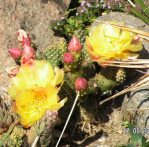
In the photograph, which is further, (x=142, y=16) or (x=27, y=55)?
(x=142, y=16)

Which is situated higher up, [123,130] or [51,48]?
[51,48]

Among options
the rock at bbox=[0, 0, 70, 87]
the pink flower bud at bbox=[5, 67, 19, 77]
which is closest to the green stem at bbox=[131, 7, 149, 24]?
the rock at bbox=[0, 0, 70, 87]

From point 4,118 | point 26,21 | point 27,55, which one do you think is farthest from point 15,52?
point 26,21

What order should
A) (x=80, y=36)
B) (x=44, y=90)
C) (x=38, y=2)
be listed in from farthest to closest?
(x=38, y=2)
(x=80, y=36)
(x=44, y=90)

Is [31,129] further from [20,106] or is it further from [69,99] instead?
[69,99]

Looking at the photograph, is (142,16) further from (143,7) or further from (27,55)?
(27,55)

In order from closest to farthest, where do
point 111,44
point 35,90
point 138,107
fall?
point 35,90, point 111,44, point 138,107

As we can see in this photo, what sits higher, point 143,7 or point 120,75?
point 143,7

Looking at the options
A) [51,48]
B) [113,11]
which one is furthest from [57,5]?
[51,48]
